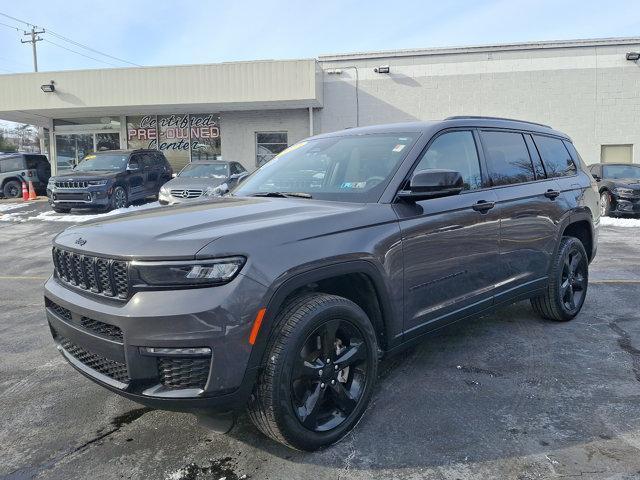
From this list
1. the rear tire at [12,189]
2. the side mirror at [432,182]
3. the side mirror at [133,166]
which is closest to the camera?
the side mirror at [432,182]

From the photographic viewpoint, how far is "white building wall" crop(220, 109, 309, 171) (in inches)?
822

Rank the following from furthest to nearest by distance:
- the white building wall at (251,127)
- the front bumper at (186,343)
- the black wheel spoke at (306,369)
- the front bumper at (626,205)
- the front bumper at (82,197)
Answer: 1. the white building wall at (251,127)
2. the front bumper at (82,197)
3. the front bumper at (626,205)
4. the black wheel spoke at (306,369)
5. the front bumper at (186,343)

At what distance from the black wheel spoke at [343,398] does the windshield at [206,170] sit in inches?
454

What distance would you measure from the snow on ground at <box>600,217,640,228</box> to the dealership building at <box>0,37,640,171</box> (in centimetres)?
711

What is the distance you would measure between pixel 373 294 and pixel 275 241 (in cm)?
78

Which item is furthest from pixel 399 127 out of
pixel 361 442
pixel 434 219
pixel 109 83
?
pixel 109 83

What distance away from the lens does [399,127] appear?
150 inches

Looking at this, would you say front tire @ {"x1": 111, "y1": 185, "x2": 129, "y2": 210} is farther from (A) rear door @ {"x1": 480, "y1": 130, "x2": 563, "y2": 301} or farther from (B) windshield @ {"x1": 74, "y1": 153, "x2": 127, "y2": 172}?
(A) rear door @ {"x1": 480, "y1": 130, "x2": 563, "y2": 301}

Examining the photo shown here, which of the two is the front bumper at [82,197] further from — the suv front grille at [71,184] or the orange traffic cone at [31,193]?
the orange traffic cone at [31,193]

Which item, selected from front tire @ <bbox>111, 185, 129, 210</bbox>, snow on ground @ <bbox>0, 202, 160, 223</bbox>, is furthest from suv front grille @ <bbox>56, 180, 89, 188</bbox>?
snow on ground @ <bbox>0, 202, 160, 223</bbox>

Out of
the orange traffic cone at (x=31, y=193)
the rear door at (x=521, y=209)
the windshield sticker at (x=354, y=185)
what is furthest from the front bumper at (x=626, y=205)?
the orange traffic cone at (x=31, y=193)

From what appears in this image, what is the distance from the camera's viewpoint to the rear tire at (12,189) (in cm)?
2017

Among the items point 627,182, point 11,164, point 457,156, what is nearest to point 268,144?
point 11,164

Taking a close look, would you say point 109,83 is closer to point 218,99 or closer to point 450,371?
point 218,99
